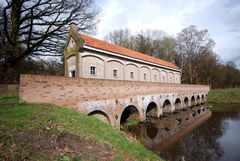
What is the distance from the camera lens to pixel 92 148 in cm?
441

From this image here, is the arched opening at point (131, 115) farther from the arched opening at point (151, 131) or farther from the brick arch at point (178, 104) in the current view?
the brick arch at point (178, 104)

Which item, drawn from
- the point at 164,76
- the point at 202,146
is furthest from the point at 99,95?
the point at 164,76

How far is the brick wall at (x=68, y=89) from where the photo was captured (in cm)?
705

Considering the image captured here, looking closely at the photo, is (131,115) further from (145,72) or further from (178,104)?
(178,104)

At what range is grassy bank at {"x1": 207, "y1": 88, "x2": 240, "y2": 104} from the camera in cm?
3186

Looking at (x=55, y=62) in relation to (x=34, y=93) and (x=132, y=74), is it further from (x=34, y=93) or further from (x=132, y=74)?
(x=34, y=93)

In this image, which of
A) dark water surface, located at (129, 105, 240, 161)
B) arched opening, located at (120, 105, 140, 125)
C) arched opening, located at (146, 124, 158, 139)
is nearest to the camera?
dark water surface, located at (129, 105, 240, 161)

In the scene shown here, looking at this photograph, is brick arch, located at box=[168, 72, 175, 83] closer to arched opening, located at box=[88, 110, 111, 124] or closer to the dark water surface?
the dark water surface

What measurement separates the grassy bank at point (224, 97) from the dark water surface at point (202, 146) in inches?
819

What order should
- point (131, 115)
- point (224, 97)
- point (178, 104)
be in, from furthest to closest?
point (224, 97), point (178, 104), point (131, 115)

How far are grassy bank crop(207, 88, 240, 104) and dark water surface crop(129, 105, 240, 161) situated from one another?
20.8 meters

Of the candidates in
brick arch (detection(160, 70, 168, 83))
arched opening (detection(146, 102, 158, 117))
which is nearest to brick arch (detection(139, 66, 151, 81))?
brick arch (detection(160, 70, 168, 83))

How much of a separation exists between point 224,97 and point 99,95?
102 ft

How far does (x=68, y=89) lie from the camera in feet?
27.2
